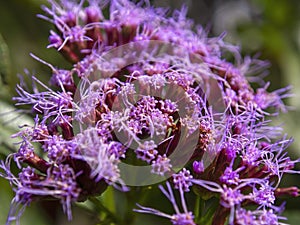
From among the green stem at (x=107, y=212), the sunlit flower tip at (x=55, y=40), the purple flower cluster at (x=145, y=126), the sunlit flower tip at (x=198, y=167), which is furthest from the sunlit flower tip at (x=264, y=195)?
the sunlit flower tip at (x=55, y=40)

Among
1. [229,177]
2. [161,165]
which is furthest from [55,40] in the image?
[229,177]

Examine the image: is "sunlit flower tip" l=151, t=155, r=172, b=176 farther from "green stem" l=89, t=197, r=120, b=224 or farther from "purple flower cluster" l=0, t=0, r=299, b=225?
"green stem" l=89, t=197, r=120, b=224

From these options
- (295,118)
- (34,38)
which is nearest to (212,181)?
(295,118)

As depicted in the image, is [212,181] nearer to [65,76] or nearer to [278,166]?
[278,166]

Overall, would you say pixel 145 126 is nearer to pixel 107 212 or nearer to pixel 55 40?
pixel 107 212

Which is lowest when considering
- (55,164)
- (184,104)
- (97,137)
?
(55,164)

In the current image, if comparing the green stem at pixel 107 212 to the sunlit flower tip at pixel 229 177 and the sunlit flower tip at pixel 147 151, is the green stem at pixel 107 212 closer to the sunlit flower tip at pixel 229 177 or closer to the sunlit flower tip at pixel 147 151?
the sunlit flower tip at pixel 147 151

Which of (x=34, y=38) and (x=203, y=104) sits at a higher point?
(x=203, y=104)

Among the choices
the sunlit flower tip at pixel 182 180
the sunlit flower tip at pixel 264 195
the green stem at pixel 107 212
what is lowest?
the green stem at pixel 107 212

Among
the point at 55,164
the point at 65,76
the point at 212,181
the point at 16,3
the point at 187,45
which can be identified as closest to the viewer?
the point at 55,164
